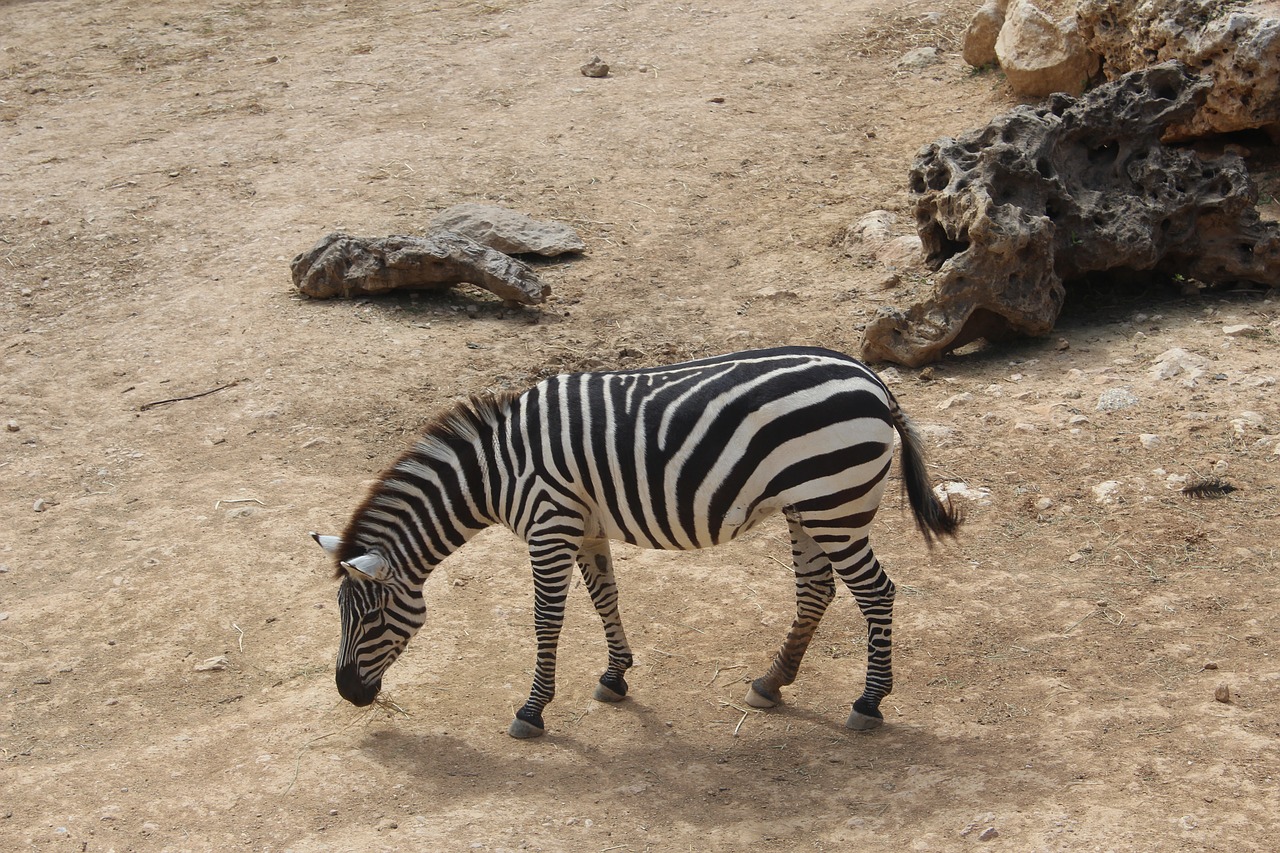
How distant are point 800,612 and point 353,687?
2214 millimetres

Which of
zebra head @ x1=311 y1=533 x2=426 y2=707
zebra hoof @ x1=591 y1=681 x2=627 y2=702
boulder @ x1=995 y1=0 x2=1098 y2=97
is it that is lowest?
zebra hoof @ x1=591 y1=681 x2=627 y2=702

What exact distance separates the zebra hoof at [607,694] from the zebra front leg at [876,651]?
45.2 inches

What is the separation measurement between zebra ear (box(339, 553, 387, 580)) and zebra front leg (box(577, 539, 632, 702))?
973 mm

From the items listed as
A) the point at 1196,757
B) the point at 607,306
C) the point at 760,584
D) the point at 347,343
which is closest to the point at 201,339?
the point at 347,343

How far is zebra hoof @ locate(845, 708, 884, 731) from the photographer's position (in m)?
5.48

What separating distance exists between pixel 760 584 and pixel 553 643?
1.72 m

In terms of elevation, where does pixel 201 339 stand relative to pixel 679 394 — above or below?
below

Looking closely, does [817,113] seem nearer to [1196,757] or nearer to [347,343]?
[347,343]

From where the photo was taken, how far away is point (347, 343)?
31.5 ft

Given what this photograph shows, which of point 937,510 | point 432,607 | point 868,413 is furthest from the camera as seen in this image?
point 432,607

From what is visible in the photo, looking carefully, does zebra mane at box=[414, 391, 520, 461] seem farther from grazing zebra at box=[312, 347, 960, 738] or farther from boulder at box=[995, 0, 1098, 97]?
boulder at box=[995, 0, 1098, 97]

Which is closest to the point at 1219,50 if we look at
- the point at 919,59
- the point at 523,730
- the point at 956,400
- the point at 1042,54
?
the point at 1042,54

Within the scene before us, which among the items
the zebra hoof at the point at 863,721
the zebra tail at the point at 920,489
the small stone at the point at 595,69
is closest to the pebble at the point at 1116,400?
the zebra tail at the point at 920,489

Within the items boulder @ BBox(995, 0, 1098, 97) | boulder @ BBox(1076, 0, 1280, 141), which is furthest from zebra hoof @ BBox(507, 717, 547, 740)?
boulder @ BBox(995, 0, 1098, 97)
